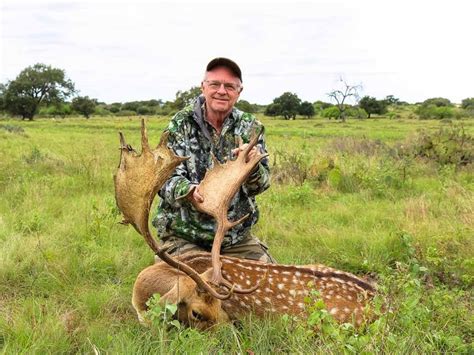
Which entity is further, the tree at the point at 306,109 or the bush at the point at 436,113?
the tree at the point at 306,109

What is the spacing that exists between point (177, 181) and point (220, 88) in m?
0.96

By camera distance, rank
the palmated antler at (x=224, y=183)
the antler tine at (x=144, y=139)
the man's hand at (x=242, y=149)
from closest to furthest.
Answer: the antler tine at (x=144, y=139) → the palmated antler at (x=224, y=183) → the man's hand at (x=242, y=149)

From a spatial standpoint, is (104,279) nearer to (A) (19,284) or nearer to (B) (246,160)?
(A) (19,284)

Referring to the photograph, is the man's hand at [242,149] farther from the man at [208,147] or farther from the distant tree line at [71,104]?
the distant tree line at [71,104]

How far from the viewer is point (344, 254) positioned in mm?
6242

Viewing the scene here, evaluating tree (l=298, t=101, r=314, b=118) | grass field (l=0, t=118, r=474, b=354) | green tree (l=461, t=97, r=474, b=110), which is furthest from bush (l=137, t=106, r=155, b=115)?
grass field (l=0, t=118, r=474, b=354)

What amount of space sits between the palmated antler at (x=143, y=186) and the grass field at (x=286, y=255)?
44 centimetres

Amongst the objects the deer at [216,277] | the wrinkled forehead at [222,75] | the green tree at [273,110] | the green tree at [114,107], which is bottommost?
the green tree at [114,107]

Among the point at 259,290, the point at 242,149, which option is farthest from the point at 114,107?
the point at 259,290

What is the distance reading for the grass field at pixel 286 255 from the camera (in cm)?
377

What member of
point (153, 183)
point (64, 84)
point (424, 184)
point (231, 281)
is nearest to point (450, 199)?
point (424, 184)

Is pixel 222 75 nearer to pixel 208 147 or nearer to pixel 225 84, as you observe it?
pixel 225 84

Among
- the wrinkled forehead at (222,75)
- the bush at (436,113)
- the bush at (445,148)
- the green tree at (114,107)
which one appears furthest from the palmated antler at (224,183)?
the green tree at (114,107)

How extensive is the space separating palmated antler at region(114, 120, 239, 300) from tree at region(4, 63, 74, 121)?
65.4 metres
